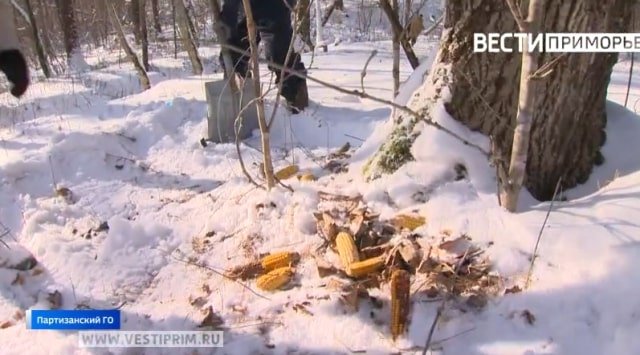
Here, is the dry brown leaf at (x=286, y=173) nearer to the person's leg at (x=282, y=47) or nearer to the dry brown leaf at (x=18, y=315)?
the person's leg at (x=282, y=47)

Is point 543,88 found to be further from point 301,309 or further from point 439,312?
point 301,309

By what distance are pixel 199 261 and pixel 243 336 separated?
1.74 ft

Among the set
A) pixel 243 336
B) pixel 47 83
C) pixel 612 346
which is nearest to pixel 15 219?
pixel 243 336

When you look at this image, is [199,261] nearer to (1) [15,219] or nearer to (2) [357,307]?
(2) [357,307]

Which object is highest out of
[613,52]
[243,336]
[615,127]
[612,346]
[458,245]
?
[613,52]

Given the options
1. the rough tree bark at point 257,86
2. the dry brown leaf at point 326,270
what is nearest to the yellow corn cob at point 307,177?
the rough tree bark at point 257,86

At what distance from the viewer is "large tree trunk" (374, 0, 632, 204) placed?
73.9 inches

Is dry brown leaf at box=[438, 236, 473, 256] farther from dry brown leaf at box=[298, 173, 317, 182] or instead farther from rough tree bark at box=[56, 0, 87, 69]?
rough tree bark at box=[56, 0, 87, 69]

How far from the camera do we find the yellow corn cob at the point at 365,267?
1.80 m

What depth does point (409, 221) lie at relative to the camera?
1.95 m

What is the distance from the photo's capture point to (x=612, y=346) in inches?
56.5

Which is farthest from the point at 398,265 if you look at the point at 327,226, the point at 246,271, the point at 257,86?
the point at 257,86

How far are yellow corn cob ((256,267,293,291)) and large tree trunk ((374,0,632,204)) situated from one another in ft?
2.77

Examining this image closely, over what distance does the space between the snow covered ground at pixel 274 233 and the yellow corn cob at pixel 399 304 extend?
0.10ft
